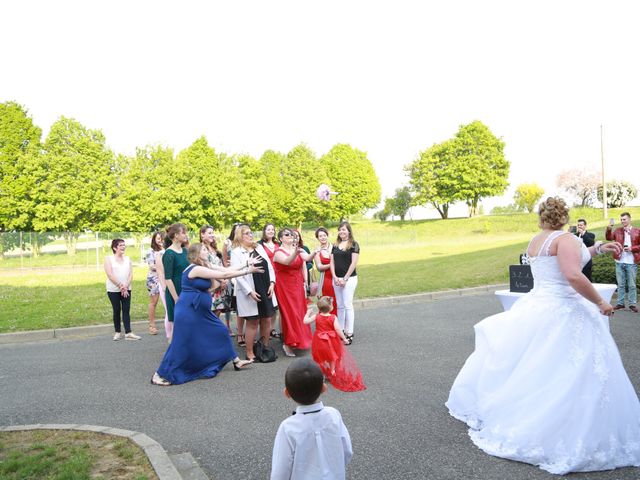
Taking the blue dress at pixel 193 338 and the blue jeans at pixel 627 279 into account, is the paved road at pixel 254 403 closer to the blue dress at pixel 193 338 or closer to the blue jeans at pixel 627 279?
the blue dress at pixel 193 338

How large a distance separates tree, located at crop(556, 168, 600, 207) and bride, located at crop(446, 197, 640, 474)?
93246 millimetres

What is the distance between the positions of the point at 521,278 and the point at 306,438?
7.18 metres

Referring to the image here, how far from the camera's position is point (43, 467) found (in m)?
4.18

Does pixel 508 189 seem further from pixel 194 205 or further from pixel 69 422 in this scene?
pixel 69 422

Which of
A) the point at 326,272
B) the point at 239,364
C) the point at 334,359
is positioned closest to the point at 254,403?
the point at 334,359

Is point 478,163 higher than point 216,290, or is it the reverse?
point 478,163

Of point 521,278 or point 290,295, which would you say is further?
point 521,278

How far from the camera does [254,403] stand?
617 centimetres

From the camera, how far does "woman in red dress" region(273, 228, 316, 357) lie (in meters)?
8.70

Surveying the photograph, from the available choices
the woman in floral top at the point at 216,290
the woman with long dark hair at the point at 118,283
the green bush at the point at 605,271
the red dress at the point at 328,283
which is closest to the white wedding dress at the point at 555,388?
the red dress at the point at 328,283

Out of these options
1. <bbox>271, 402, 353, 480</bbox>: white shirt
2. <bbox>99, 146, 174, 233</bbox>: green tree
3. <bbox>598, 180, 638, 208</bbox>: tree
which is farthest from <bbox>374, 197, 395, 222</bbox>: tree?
<bbox>271, 402, 353, 480</bbox>: white shirt

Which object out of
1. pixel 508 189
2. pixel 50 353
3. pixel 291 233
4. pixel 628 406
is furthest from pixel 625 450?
pixel 508 189

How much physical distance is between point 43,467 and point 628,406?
4769 mm

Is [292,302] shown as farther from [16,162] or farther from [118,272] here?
[16,162]
